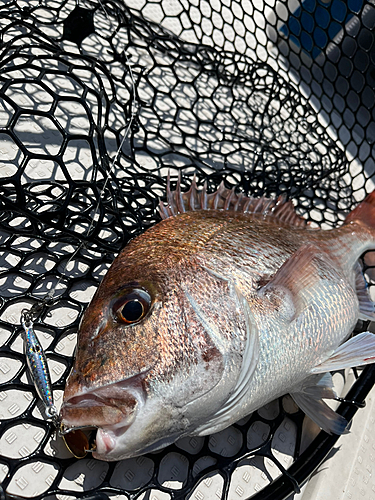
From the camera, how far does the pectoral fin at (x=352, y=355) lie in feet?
4.04

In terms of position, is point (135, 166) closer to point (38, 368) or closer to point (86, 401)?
point (38, 368)

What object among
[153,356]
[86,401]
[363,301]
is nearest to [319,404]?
[363,301]

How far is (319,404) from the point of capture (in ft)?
4.46

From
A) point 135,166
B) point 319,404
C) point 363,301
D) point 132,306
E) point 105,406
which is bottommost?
point 319,404

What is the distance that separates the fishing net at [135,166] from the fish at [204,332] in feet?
0.81

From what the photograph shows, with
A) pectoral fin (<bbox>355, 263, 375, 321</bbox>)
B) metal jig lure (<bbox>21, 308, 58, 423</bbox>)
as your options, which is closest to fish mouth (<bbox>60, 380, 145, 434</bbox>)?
metal jig lure (<bbox>21, 308, 58, 423</bbox>)

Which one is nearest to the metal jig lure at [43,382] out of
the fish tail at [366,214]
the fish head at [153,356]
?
the fish head at [153,356]

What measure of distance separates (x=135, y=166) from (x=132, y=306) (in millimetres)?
1265

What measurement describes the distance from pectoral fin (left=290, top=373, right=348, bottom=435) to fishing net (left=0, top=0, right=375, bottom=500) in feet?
0.28

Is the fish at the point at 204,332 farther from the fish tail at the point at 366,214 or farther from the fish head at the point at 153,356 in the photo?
the fish tail at the point at 366,214

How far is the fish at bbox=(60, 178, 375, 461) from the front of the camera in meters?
0.89

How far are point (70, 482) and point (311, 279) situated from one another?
100 centimetres

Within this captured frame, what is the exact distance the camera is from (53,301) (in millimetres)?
1453

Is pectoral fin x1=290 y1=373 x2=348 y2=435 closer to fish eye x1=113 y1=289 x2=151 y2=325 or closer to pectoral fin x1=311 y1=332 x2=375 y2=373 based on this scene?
pectoral fin x1=311 y1=332 x2=375 y2=373
